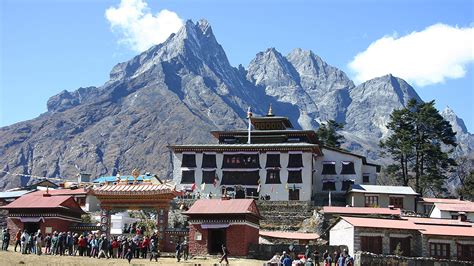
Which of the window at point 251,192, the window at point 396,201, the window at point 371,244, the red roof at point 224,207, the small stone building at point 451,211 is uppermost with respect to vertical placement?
the window at point 251,192

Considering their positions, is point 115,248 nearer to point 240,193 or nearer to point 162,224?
point 162,224

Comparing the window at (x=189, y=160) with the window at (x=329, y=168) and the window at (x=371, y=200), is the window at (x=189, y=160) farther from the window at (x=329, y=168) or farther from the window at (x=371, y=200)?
the window at (x=371, y=200)

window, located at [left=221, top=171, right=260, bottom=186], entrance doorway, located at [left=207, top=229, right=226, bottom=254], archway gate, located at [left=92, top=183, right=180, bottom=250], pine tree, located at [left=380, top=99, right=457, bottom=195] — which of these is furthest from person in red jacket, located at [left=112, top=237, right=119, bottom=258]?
pine tree, located at [left=380, top=99, right=457, bottom=195]

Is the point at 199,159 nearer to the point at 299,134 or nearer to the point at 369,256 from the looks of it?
the point at 299,134

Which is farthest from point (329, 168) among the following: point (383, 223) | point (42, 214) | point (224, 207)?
point (42, 214)

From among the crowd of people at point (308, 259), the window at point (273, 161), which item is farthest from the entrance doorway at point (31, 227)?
the window at point (273, 161)

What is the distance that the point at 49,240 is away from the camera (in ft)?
144

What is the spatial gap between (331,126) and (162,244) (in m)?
59.4

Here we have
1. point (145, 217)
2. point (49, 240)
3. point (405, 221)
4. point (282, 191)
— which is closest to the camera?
point (49, 240)

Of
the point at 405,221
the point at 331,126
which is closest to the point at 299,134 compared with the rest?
the point at 331,126

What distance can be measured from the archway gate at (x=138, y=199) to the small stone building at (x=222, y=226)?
2.28 m

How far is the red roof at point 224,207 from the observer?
149 feet

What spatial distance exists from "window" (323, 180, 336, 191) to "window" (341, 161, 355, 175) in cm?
185

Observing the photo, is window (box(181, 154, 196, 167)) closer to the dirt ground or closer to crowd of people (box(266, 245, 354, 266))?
crowd of people (box(266, 245, 354, 266))
